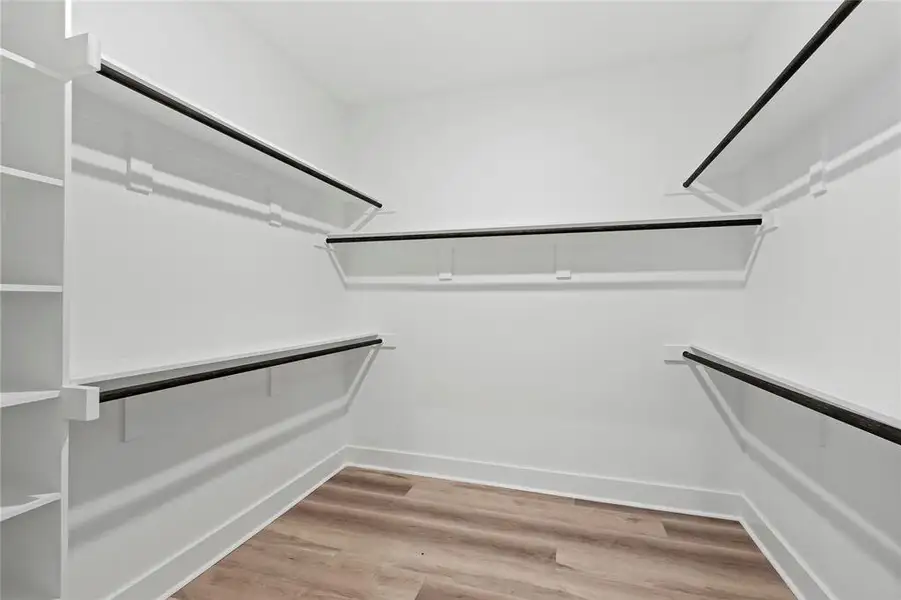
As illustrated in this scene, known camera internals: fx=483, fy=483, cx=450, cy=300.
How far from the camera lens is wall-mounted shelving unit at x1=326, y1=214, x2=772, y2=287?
2.27m

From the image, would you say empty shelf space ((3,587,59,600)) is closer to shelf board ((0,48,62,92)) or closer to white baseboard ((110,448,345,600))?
white baseboard ((110,448,345,600))

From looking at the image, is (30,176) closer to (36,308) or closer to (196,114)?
(36,308)

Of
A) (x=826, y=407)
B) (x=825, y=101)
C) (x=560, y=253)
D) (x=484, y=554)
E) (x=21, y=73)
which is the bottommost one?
(x=484, y=554)

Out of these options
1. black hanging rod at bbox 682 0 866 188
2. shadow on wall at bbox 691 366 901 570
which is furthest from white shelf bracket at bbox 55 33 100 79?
shadow on wall at bbox 691 366 901 570

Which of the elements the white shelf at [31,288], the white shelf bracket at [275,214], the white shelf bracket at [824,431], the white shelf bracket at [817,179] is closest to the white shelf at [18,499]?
the white shelf at [31,288]

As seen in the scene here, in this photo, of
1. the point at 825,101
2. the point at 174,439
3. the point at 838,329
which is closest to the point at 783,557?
the point at 838,329

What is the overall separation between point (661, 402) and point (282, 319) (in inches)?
74.0

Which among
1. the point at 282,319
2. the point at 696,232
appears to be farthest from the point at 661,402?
the point at 282,319

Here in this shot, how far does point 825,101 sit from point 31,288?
219 cm

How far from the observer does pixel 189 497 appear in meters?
1.76

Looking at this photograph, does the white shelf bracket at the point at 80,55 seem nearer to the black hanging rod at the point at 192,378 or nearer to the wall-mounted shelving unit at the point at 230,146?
the wall-mounted shelving unit at the point at 230,146

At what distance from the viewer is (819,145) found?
5.21ft

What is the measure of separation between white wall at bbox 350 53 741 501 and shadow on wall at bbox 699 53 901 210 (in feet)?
0.87

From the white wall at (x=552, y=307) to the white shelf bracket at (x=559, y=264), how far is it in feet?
0.27
